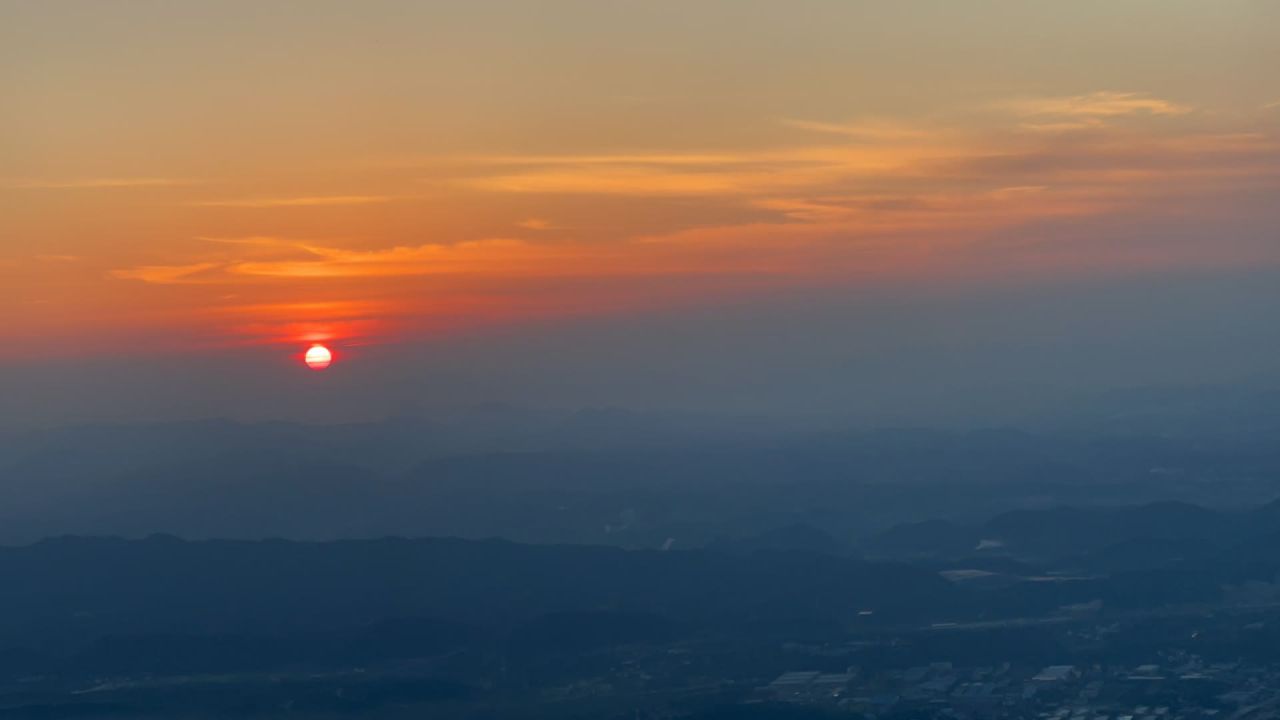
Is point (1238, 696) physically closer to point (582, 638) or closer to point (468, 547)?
point (582, 638)

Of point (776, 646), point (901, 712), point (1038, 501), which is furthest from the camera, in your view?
point (1038, 501)

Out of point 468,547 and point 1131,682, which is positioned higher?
point 468,547

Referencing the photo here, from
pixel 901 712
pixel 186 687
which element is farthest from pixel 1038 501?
pixel 186 687

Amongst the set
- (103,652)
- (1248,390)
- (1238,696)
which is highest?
(1248,390)

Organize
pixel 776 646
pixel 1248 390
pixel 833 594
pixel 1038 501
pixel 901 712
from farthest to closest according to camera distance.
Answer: pixel 1248 390
pixel 1038 501
pixel 833 594
pixel 776 646
pixel 901 712

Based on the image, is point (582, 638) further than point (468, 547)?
No

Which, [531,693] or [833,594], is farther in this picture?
[833,594]

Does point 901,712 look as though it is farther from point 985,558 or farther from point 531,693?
point 985,558

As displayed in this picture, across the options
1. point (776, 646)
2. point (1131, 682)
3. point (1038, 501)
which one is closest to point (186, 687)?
point (776, 646)

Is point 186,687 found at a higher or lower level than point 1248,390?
lower
